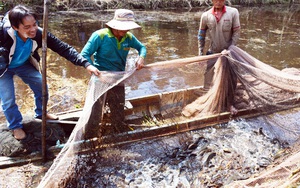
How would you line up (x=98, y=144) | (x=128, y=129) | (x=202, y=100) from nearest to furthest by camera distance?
(x=98, y=144), (x=128, y=129), (x=202, y=100)

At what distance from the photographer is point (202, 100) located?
4125mm

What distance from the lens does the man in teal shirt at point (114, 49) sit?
10.4 feet

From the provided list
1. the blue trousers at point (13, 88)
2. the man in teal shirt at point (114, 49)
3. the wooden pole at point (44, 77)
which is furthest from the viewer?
the man in teal shirt at point (114, 49)

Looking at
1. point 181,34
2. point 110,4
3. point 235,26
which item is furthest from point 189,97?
point 110,4

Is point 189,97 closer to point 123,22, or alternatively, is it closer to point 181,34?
point 123,22

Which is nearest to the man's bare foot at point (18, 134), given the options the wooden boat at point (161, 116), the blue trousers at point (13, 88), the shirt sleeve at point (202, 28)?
the blue trousers at point (13, 88)

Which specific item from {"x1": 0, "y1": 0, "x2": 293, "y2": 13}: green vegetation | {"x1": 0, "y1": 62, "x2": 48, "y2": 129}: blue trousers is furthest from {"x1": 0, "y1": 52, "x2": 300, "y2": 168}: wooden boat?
{"x1": 0, "y1": 0, "x2": 293, "y2": 13}: green vegetation

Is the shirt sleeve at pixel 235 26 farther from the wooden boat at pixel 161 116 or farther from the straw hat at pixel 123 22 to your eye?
the straw hat at pixel 123 22

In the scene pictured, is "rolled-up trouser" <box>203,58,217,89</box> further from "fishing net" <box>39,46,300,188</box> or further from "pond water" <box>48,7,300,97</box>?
"pond water" <box>48,7,300,97</box>

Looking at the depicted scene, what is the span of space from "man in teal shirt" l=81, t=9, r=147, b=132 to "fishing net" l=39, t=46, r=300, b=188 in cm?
15

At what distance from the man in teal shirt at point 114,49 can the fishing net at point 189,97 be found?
0.15 metres

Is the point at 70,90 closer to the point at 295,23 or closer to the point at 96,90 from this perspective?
the point at 96,90

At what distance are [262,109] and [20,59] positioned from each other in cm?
329

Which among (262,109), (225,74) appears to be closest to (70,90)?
(225,74)
